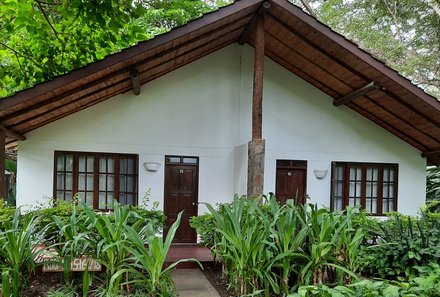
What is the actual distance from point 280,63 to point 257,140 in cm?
243

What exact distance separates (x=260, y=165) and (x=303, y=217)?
9.99ft

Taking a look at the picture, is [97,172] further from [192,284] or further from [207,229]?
[192,284]

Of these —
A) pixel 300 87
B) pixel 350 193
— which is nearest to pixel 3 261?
pixel 300 87

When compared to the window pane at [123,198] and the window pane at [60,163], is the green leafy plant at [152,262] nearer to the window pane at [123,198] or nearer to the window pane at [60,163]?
the window pane at [123,198]

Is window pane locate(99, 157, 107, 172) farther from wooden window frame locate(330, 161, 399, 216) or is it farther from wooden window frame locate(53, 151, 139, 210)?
wooden window frame locate(330, 161, 399, 216)

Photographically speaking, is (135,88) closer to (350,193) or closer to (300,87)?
(300,87)

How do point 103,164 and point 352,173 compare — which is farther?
point 352,173

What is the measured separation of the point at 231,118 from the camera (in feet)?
26.0

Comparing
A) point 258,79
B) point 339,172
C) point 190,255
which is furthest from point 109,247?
point 339,172

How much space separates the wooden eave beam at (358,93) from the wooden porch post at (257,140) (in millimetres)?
2094

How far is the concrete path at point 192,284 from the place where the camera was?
384cm

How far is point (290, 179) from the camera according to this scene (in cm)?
814

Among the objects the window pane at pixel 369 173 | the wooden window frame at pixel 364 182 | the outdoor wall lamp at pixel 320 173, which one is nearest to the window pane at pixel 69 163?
the outdoor wall lamp at pixel 320 173

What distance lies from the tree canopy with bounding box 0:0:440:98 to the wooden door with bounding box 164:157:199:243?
2629 millimetres
